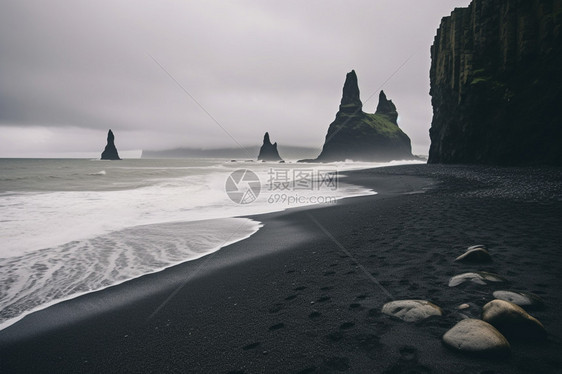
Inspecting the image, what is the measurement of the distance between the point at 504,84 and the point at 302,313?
139 feet

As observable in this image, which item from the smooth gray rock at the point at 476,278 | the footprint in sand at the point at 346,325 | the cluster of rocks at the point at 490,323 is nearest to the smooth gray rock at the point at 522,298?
the cluster of rocks at the point at 490,323

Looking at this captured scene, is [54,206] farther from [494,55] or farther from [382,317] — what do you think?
[494,55]

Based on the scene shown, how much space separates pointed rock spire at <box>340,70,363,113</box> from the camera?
164 meters

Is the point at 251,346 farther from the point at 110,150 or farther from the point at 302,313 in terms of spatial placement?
the point at 110,150

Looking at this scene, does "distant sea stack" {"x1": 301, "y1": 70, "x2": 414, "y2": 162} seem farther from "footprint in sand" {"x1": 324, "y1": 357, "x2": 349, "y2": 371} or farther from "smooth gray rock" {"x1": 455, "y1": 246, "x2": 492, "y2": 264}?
"footprint in sand" {"x1": 324, "y1": 357, "x2": 349, "y2": 371}

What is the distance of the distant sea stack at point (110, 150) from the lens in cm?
18600

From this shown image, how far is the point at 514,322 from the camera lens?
231cm

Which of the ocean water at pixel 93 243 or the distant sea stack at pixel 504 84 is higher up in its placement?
the distant sea stack at pixel 504 84

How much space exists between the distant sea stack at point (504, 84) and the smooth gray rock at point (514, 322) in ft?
104

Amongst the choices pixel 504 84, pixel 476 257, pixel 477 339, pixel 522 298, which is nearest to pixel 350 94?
pixel 504 84

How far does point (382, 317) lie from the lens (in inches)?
113

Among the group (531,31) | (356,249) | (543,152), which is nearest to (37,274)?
(356,249)

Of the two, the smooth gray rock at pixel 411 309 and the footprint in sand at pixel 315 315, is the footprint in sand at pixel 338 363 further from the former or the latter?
the smooth gray rock at pixel 411 309

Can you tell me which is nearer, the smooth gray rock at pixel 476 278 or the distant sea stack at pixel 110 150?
the smooth gray rock at pixel 476 278
